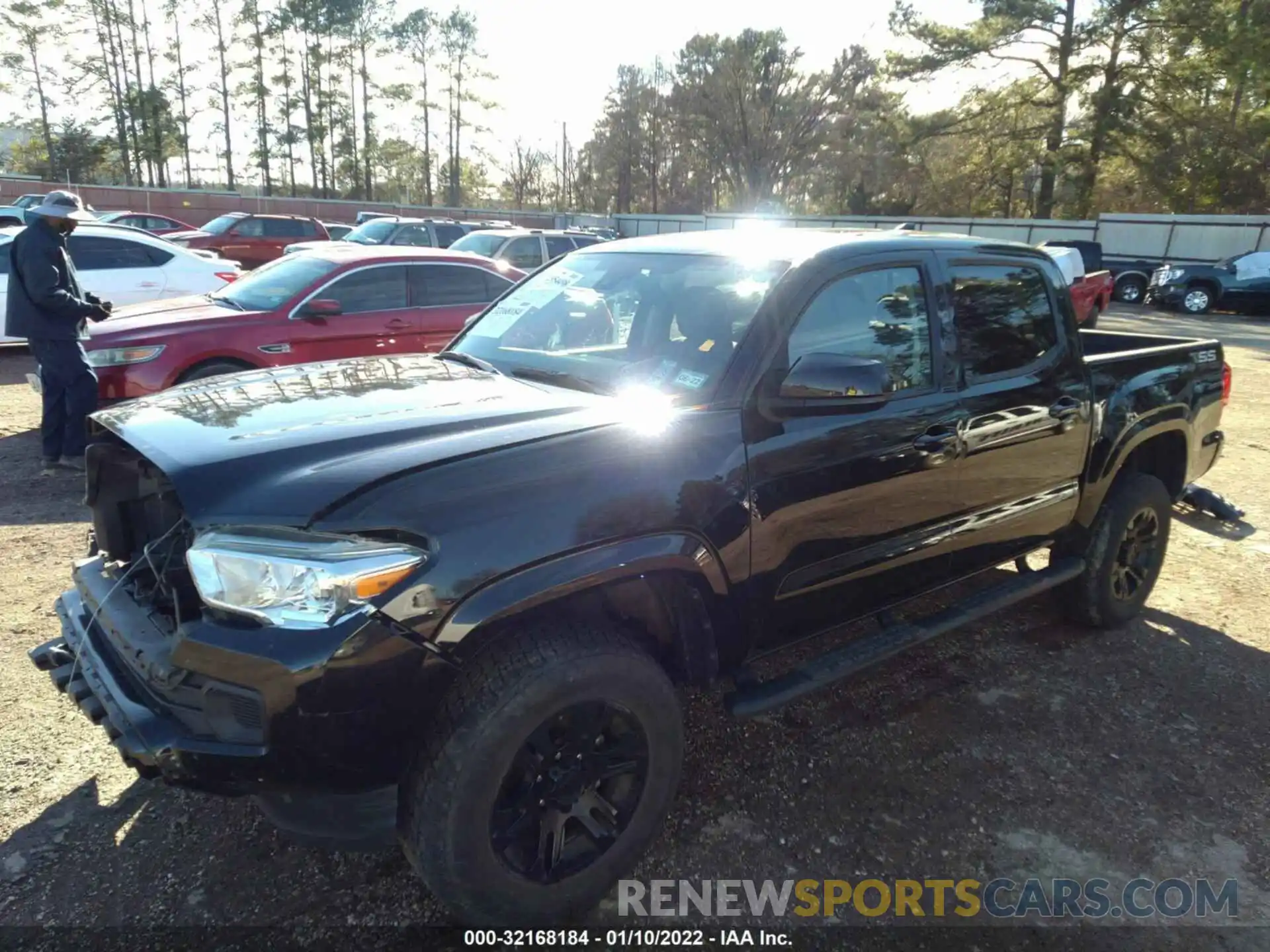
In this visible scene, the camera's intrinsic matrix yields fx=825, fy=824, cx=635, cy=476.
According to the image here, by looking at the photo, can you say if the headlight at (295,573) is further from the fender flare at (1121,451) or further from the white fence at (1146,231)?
the white fence at (1146,231)

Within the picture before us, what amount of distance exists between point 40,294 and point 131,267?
17.2 ft

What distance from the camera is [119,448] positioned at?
2.60m

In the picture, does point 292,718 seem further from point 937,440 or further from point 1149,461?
point 1149,461

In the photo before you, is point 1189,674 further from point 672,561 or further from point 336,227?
point 336,227

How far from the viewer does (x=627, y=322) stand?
126 inches

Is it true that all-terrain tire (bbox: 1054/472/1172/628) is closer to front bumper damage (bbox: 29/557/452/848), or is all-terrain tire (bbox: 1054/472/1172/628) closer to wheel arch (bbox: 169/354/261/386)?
front bumper damage (bbox: 29/557/452/848)

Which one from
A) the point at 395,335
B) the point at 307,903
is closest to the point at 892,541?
the point at 307,903

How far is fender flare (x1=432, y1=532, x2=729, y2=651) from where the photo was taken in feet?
6.55

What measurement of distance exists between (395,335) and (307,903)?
5.62m

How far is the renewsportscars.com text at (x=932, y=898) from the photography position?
2.48 m

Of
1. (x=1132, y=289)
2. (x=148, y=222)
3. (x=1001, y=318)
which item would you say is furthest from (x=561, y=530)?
(x=1132, y=289)

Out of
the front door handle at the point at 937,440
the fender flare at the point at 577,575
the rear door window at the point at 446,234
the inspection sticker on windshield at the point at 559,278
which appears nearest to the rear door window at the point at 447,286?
the inspection sticker on windshield at the point at 559,278

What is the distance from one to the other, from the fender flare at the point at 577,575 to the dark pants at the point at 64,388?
536cm

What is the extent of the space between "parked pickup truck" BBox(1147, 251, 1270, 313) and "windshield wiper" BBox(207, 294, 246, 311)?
23717mm
